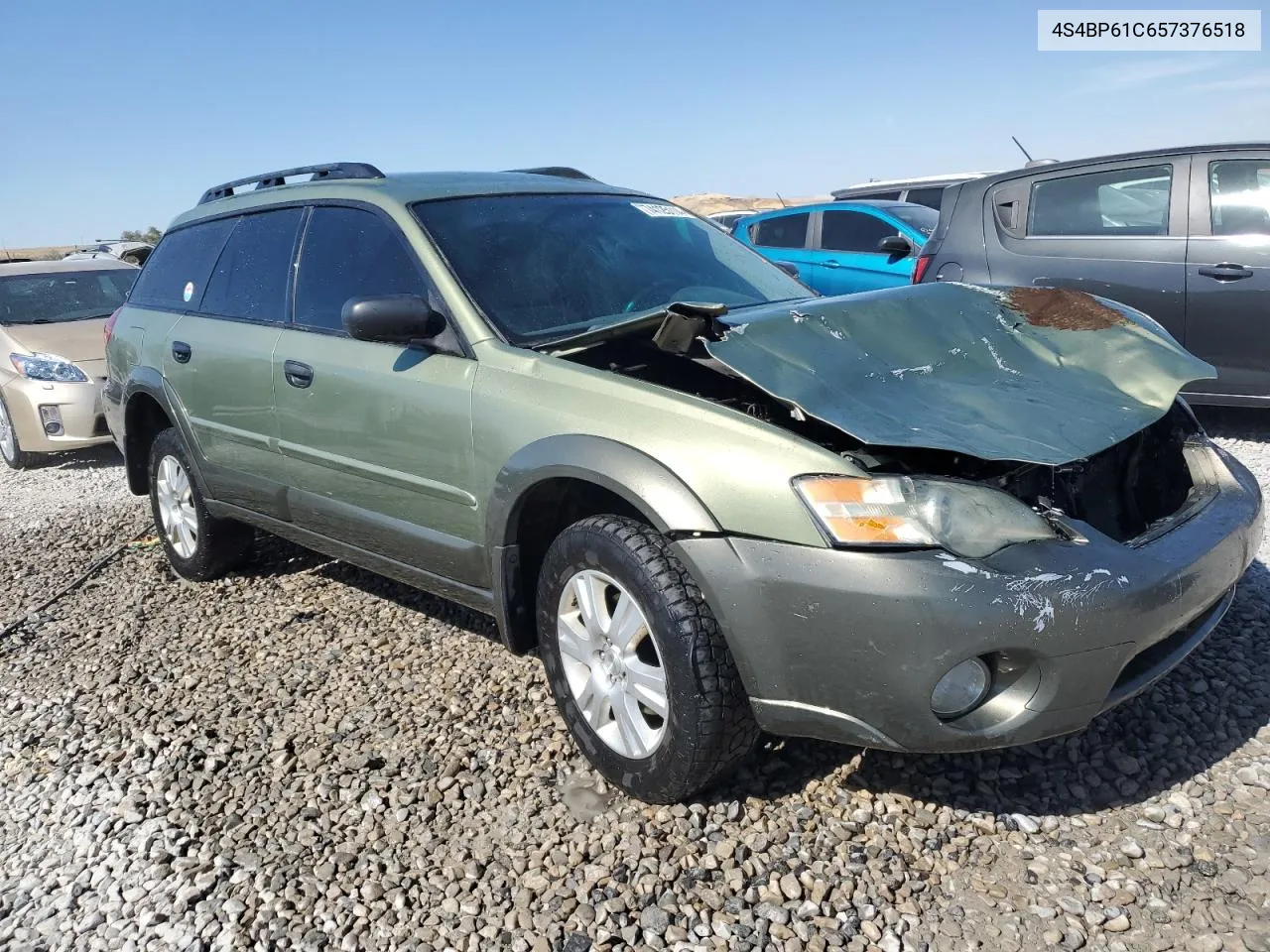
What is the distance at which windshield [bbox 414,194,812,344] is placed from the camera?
10.8ft

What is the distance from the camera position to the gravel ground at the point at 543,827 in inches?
90.7

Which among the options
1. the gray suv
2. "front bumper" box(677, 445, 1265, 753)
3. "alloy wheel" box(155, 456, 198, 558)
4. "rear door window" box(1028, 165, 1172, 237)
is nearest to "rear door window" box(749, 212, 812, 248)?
the gray suv

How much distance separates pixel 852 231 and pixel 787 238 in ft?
2.52

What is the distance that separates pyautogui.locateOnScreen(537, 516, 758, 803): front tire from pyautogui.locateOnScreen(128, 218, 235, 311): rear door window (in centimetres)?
260

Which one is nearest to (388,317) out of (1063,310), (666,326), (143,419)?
(666,326)

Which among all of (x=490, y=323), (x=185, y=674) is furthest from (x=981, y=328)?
(x=185, y=674)

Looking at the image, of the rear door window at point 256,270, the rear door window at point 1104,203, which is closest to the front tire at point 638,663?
the rear door window at point 256,270

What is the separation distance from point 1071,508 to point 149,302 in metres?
4.23

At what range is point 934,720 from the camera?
2273 millimetres

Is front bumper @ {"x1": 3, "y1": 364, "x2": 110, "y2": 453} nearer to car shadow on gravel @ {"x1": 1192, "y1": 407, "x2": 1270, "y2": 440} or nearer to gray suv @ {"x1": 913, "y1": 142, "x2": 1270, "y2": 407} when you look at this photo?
gray suv @ {"x1": 913, "y1": 142, "x2": 1270, "y2": 407}

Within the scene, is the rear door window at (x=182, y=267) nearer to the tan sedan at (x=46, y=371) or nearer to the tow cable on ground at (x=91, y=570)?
the tow cable on ground at (x=91, y=570)

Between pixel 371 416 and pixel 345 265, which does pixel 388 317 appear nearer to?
pixel 371 416

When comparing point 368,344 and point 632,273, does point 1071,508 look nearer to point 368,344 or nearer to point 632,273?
point 632,273

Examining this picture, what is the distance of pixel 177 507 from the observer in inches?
191
